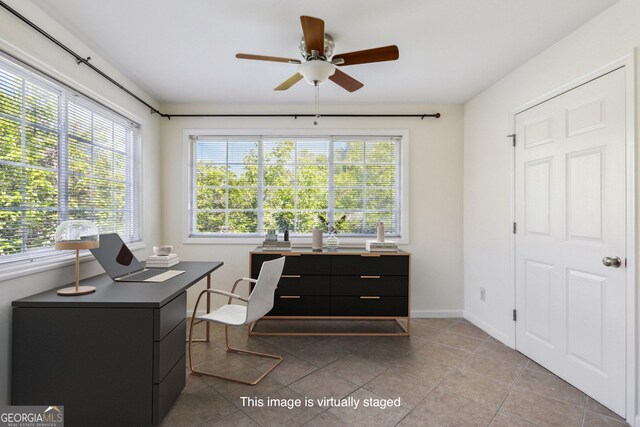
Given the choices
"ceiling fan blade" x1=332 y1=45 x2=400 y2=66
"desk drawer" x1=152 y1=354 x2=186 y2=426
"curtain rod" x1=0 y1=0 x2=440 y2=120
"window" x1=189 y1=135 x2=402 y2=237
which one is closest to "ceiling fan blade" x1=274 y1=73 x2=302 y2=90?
"ceiling fan blade" x1=332 y1=45 x2=400 y2=66

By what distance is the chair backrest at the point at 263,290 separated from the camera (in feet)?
7.06

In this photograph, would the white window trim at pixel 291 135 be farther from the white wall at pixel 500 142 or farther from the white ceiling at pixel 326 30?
the white wall at pixel 500 142

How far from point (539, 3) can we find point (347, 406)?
287 cm

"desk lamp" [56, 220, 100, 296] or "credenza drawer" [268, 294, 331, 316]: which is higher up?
"desk lamp" [56, 220, 100, 296]

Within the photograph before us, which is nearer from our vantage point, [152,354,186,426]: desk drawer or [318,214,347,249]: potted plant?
[152,354,186,426]: desk drawer

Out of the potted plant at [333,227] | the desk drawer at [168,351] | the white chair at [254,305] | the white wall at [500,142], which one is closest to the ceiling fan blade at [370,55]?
the white wall at [500,142]

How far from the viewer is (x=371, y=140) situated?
3.74 m

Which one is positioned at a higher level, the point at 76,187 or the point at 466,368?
the point at 76,187

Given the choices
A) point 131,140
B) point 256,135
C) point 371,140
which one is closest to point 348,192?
point 371,140

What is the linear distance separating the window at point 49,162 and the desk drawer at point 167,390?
1.16 meters

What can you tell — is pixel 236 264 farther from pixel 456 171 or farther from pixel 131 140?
pixel 456 171

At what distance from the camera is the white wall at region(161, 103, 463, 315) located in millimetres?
3654

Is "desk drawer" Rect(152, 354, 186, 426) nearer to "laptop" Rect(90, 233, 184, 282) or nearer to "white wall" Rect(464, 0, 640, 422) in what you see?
"laptop" Rect(90, 233, 184, 282)

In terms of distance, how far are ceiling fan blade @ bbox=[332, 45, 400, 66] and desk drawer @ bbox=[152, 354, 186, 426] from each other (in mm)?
2307
